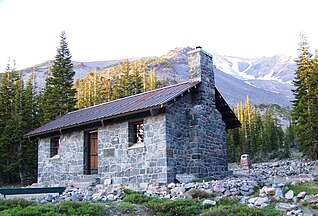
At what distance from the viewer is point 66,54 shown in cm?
3122

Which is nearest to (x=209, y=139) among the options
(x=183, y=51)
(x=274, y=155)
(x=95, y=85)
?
(x=274, y=155)

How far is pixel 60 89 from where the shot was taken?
2881 cm

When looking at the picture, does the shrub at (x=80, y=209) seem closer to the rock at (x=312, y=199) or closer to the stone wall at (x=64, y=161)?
the rock at (x=312, y=199)

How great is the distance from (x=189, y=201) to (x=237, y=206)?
1.28m

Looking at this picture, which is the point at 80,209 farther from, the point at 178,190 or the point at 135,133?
the point at 135,133

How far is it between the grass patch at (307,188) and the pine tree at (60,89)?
1953 centimetres

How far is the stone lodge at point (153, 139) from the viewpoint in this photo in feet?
44.3

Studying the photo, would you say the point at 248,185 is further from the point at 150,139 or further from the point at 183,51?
the point at 183,51

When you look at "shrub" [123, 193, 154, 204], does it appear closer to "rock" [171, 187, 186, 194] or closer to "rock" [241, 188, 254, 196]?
"rock" [171, 187, 186, 194]

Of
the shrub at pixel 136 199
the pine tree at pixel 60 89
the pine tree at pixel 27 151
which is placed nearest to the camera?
the shrub at pixel 136 199

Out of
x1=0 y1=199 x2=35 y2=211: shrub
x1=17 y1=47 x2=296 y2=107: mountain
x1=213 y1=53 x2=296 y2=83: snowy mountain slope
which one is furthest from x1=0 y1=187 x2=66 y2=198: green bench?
x1=213 y1=53 x2=296 y2=83: snowy mountain slope

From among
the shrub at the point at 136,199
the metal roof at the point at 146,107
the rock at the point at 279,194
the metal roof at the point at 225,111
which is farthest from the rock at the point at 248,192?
the metal roof at the point at 225,111

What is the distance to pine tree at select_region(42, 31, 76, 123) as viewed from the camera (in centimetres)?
2731

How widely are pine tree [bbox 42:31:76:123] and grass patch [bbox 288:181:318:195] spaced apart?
769 inches
